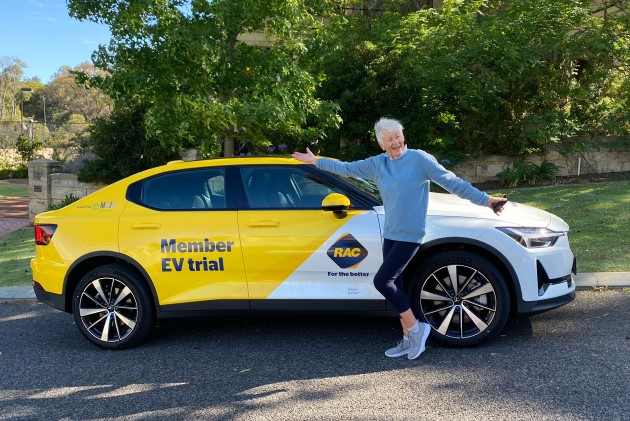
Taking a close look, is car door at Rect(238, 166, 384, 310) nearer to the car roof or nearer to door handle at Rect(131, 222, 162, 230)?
the car roof

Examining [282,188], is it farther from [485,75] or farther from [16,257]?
[485,75]

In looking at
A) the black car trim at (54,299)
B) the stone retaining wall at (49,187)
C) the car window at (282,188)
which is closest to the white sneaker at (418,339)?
the car window at (282,188)

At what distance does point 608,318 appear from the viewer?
5020mm

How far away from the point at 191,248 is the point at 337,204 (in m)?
1.27

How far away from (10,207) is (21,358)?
13482mm

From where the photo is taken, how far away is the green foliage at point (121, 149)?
1330 cm

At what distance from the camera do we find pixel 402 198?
409cm

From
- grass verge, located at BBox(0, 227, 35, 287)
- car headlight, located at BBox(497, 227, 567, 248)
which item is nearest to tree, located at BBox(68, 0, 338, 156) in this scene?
grass verge, located at BBox(0, 227, 35, 287)

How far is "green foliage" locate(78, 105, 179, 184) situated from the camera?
1330cm

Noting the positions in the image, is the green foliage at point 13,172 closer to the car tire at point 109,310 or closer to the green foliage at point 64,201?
the green foliage at point 64,201

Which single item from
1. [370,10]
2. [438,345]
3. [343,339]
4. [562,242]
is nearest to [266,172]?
[343,339]

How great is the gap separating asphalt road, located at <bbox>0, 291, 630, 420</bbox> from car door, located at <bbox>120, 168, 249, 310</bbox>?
510 mm

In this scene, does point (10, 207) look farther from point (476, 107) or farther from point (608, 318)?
point (608, 318)

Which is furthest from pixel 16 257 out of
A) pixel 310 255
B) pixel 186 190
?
pixel 310 255
